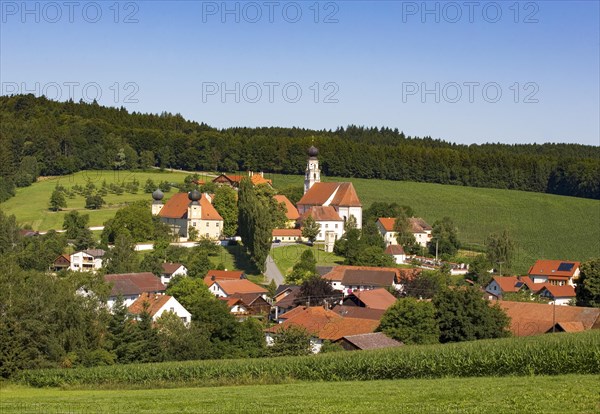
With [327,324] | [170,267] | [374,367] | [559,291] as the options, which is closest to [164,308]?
[327,324]

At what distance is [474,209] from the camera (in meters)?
A: 98.1

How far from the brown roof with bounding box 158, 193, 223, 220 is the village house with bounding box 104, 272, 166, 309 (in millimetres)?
18311

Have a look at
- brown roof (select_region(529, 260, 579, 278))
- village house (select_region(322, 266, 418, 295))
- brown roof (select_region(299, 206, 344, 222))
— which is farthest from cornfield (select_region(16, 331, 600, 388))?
brown roof (select_region(299, 206, 344, 222))

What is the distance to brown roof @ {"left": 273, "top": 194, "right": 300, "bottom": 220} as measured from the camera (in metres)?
80.0

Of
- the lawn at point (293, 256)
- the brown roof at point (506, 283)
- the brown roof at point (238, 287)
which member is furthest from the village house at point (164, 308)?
the brown roof at point (506, 283)

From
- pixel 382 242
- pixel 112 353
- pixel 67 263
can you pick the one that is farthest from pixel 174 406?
pixel 382 242

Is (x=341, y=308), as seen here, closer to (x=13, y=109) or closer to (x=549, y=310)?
(x=549, y=310)

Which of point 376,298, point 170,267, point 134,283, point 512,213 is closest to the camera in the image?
point 376,298

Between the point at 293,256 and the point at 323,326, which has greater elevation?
the point at 293,256

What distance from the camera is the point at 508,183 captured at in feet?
384

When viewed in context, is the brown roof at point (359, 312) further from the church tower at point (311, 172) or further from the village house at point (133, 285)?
the church tower at point (311, 172)

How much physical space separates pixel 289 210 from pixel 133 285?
90.8ft

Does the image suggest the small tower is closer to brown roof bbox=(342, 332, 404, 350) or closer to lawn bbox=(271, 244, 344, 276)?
lawn bbox=(271, 244, 344, 276)

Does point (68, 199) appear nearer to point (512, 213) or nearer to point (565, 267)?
point (512, 213)
